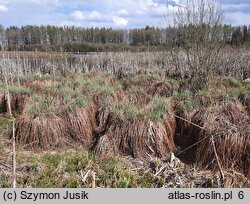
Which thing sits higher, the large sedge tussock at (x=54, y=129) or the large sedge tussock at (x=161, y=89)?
the large sedge tussock at (x=161, y=89)

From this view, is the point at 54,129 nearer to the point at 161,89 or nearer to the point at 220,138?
the point at 220,138

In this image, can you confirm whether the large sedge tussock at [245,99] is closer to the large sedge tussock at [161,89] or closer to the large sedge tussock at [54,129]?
the large sedge tussock at [161,89]

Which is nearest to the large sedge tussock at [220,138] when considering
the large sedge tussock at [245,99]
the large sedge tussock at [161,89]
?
the large sedge tussock at [245,99]

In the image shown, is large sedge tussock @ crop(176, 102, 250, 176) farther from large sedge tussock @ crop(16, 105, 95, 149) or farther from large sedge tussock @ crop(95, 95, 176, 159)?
large sedge tussock @ crop(16, 105, 95, 149)

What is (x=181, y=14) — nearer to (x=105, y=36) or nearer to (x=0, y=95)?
(x=0, y=95)

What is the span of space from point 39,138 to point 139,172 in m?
2.07

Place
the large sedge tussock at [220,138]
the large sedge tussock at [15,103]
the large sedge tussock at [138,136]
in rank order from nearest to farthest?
the large sedge tussock at [220,138] → the large sedge tussock at [138,136] → the large sedge tussock at [15,103]

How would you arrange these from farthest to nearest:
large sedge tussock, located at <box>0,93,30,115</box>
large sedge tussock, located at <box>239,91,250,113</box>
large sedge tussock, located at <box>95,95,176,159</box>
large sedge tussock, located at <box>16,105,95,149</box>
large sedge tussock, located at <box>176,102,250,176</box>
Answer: large sedge tussock, located at <box>0,93,30,115</box>
large sedge tussock, located at <box>239,91,250,113</box>
large sedge tussock, located at <box>16,105,95,149</box>
large sedge tussock, located at <box>95,95,176,159</box>
large sedge tussock, located at <box>176,102,250,176</box>

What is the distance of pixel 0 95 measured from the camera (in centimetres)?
857

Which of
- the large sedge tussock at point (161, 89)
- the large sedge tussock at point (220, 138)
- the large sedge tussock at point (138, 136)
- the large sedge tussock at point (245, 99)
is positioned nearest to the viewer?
the large sedge tussock at point (220, 138)

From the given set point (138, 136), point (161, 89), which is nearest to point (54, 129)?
point (138, 136)

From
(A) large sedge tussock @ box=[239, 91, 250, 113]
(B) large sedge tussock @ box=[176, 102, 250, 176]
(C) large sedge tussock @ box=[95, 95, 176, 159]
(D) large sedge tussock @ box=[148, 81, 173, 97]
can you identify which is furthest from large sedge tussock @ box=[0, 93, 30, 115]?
(A) large sedge tussock @ box=[239, 91, 250, 113]
